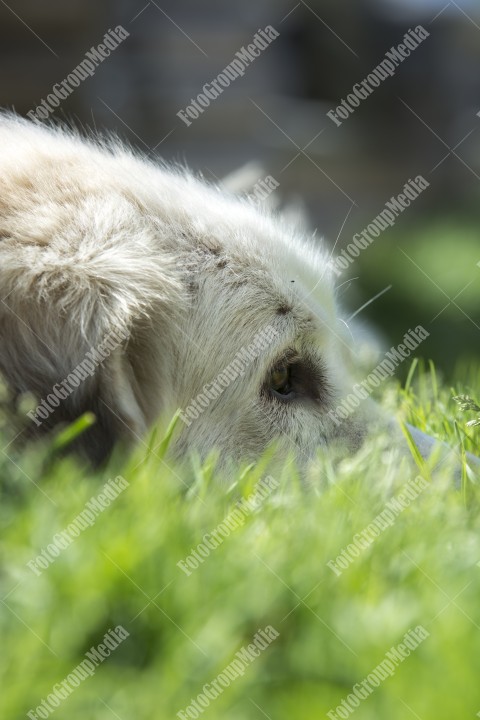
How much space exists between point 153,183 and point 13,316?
816 mm

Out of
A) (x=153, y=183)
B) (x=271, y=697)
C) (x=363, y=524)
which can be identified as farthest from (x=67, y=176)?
(x=271, y=697)

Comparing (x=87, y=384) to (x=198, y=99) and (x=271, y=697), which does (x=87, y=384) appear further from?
(x=198, y=99)

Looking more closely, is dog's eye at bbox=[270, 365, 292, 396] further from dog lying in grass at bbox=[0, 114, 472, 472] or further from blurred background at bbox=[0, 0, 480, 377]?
blurred background at bbox=[0, 0, 480, 377]

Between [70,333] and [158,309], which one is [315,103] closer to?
[158,309]

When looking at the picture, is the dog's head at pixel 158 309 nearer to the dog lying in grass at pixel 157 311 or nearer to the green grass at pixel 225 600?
the dog lying in grass at pixel 157 311

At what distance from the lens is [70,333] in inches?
87.0

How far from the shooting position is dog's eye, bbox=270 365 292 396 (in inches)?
108

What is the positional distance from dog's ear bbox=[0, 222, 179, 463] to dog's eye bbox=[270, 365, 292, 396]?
1.91 ft

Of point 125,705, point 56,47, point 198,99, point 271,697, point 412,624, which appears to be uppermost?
point 198,99

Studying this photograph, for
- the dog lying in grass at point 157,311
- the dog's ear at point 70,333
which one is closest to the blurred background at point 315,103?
the dog lying in grass at point 157,311

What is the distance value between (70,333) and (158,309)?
0.34 metres

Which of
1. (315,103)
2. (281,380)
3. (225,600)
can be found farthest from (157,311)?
(315,103)

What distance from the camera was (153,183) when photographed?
278 centimetres

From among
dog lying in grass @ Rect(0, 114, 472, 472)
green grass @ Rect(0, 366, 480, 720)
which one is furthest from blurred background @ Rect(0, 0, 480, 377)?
green grass @ Rect(0, 366, 480, 720)
